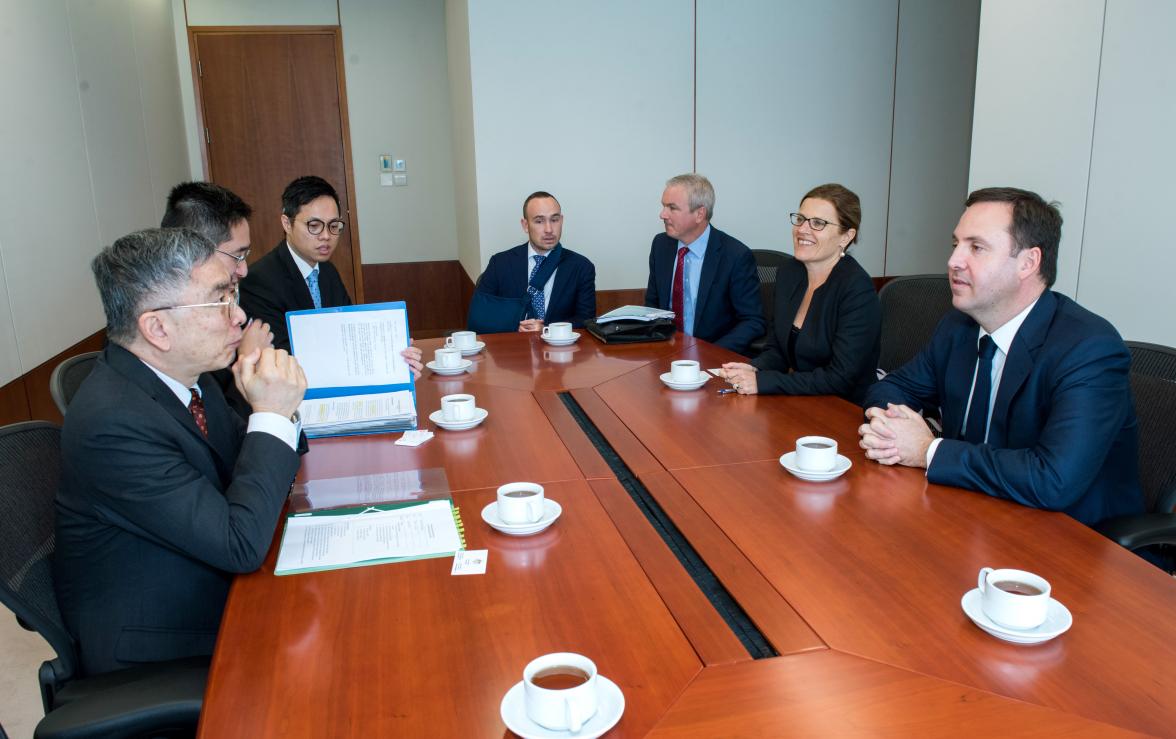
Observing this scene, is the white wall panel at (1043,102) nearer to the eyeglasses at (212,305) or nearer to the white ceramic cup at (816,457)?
the white ceramic cup at (816,457)

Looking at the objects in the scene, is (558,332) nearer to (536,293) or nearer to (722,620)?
(536,293)

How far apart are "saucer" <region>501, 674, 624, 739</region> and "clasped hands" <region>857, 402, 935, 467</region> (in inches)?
42.1

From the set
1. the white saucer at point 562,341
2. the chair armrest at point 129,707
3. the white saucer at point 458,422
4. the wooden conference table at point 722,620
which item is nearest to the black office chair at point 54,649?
the chair armrest at point 129,707

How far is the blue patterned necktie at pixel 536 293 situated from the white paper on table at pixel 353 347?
189 centimetres

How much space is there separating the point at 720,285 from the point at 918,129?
2.39 m

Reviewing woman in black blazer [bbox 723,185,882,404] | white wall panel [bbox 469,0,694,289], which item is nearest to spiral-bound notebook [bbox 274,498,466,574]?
woman in black blazer [bbox 723,185,882,404]

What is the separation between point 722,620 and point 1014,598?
423mm

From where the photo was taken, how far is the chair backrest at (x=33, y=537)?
4.89 ft

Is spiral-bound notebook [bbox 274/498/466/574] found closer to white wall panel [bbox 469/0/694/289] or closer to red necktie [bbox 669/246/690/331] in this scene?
red necktie [bbox 669/246/690/331]

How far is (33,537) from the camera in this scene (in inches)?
62.3

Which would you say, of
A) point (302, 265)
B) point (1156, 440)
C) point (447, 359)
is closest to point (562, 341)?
point (447, 359)

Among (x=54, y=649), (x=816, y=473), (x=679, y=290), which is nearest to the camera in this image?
(x=54, y=649)

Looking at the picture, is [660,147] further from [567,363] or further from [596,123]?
[567,363]

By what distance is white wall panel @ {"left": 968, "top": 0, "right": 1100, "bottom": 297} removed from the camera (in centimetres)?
314
